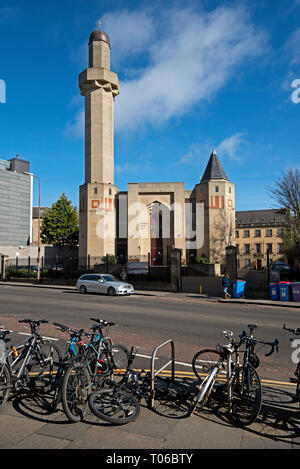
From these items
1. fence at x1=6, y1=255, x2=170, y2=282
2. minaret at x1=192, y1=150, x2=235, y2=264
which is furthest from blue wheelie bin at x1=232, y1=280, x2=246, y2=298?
minaret at x1=192, y1=150, x2=235, y2=264

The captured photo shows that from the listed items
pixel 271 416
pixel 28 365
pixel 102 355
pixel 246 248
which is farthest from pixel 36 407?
pixel 246 248

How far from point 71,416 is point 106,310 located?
960cm

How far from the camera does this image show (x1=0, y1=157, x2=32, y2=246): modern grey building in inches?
4134

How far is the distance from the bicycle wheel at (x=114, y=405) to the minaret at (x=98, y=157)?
36.2 metres

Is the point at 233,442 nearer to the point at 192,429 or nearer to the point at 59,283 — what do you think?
the point at 192,429

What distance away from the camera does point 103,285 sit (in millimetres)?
21188

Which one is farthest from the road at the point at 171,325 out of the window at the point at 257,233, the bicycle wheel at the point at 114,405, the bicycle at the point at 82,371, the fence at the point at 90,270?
the window at the point at 257,233

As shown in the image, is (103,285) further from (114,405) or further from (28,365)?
(114,405)

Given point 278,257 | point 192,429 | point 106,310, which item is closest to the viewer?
point 192,429

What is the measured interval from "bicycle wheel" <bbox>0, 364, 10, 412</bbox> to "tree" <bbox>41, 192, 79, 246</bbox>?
51912 mm

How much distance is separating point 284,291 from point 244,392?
15321 millimetres

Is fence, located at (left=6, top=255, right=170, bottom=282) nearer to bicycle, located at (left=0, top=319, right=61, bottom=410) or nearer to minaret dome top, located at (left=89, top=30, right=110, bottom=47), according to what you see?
bicycle, located at (left=0, top=319, right=61, bottom=410)

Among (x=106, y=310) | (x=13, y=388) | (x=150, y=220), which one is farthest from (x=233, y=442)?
(x=150, y=220)

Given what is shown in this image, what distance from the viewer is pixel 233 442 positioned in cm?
367
